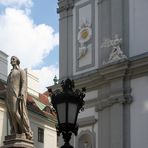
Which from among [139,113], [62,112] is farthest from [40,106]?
[62,112]

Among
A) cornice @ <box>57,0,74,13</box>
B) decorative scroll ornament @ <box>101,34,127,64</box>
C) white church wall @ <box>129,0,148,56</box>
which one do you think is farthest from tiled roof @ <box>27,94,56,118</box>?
white church wall @ <box>129,0,148,56</box>

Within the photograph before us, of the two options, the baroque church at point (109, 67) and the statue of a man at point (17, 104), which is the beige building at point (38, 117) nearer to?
the baroque church at point (109, 67)

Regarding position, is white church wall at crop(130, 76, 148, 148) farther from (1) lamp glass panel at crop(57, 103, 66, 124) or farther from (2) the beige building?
(1) lamp glass panel at crop(57, 103, 66, 124)

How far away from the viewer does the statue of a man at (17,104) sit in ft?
38.6

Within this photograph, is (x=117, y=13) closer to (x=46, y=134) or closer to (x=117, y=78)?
(x=117, y=78)

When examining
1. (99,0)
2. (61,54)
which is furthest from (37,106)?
(99,0)

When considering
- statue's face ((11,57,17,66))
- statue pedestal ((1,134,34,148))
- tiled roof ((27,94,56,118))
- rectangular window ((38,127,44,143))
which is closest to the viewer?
statue pedestal ((1,134,34,148))

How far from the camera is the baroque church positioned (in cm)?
2405

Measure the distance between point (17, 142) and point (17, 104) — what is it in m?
0.87

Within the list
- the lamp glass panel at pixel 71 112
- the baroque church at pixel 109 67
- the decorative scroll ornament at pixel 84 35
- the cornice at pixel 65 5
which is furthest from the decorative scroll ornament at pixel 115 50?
the lamp glass panel at pixel 71 112

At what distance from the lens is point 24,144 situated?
1143cm

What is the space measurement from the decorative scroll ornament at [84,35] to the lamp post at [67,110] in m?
16.3

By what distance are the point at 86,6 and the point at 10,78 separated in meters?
16.5

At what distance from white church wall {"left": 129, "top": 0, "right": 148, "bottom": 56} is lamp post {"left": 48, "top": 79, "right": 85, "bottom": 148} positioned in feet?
46.4
